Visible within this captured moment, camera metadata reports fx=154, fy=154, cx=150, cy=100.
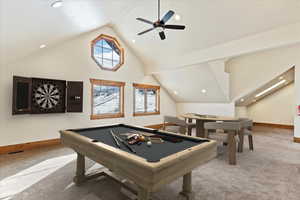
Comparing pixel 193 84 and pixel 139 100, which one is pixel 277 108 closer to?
pixel 193 84

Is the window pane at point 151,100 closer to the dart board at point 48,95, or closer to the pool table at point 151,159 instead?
the dart board at point 48,95

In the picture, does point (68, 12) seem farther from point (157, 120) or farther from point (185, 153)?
point (157, 120)

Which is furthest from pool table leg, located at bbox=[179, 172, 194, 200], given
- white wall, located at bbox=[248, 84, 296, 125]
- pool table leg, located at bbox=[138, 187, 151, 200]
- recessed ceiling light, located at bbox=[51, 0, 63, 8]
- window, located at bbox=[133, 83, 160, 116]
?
white wall, located at bbox=[248, 84, 296, 125]

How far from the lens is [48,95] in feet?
14.0

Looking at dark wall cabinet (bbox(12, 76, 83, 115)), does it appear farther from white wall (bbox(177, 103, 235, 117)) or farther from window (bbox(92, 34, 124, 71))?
white wall (bbox(177, 103, 235, 117))

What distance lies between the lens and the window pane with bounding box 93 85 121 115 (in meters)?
5.52

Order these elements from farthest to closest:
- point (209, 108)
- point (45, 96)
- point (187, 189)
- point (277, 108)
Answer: point (277, 108), point (209, 108), point (45, 96), point (187, 189)

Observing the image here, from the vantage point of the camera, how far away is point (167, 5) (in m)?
4.07

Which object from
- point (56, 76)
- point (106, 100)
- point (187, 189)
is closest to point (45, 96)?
point (56, 76)

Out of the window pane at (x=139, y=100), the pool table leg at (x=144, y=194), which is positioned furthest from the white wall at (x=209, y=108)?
the pool table leg at (x=144, y=194)

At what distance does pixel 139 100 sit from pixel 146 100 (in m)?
0.41

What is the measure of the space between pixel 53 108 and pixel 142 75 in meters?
3.68

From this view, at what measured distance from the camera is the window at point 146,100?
22.2ft

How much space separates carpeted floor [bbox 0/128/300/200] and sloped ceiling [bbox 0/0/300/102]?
2451 millimetres
